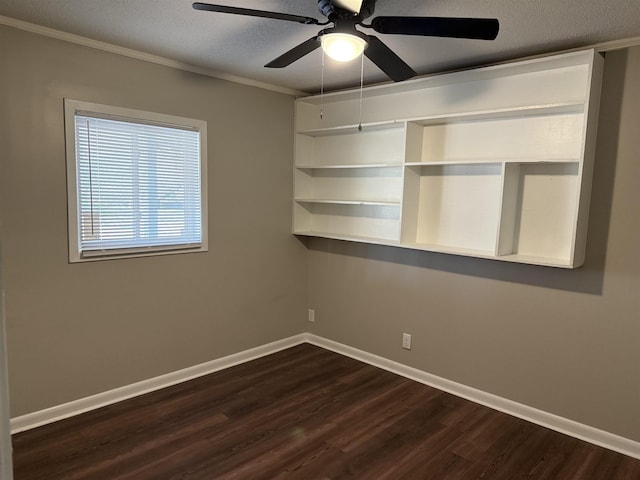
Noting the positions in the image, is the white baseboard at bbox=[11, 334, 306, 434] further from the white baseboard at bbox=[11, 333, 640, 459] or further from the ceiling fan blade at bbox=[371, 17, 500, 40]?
the ceiling fan blade at bbox=[371, 17, 500, 40]

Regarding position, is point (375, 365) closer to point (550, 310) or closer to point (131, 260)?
point (550, 310)

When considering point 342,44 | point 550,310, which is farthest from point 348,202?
point 342,44

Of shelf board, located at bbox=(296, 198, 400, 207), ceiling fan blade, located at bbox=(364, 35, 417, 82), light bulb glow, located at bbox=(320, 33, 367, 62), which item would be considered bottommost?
shelf board, located at bbox=(296, 198, 400, 207)

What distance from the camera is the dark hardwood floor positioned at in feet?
7.82

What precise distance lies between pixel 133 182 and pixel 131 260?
1.83ft

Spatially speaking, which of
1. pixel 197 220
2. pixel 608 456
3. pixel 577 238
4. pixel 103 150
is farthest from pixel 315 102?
pixel 608 456

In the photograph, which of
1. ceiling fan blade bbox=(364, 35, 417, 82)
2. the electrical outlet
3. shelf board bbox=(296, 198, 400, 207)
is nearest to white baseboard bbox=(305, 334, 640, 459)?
the electrical outlet

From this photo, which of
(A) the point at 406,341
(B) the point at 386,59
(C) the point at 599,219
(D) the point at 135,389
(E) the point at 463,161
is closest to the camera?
(B) the point at 386,59

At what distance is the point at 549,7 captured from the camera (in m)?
2.04

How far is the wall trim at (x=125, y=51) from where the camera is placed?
Result: 2.46 m

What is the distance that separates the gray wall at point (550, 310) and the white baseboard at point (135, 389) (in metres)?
1.01

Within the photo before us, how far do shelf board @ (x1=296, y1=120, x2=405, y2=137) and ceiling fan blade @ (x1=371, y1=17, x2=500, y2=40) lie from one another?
1432mm

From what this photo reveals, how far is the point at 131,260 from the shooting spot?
3.05 metres

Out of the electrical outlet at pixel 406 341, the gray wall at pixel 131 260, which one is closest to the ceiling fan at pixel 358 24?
the gray wall at pixel 131 260
